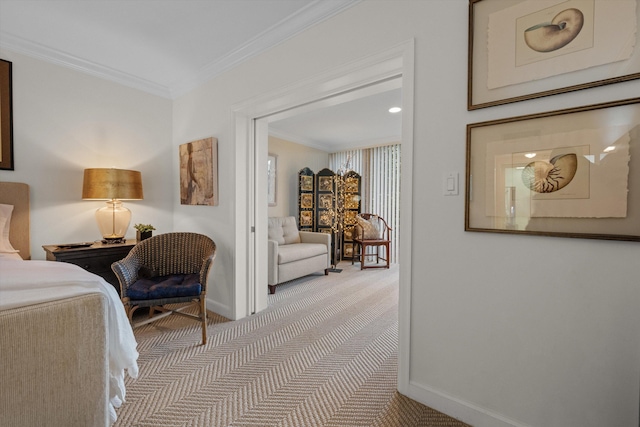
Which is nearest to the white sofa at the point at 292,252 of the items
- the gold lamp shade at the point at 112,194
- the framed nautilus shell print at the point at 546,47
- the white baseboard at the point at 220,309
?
the white baseboard at the point at 220,309

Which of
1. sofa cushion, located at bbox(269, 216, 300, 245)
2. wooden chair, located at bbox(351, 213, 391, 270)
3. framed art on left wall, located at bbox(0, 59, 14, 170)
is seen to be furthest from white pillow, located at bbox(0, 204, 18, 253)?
wooden chair, located at bbox(351, 213, 391, 270)

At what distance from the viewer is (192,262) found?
281cm

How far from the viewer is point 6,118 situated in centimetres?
251

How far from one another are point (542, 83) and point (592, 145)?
0.35m

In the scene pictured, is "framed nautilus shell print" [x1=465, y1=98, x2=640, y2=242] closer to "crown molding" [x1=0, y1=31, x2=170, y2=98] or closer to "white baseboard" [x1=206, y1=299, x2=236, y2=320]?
"white baseboard" [x1=206, y1=299, x2=236, y2=320]

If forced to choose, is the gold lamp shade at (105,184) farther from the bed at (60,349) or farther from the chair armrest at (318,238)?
the chair armrest at (318,238)

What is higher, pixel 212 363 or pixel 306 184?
pixel 306 184

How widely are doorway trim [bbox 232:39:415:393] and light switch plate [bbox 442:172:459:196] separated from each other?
19 cm

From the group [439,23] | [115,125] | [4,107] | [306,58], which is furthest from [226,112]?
[439,23]

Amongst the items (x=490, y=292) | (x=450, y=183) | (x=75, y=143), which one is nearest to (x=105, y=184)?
(x=75, y=143)

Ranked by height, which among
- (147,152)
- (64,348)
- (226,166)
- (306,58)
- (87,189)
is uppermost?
(306,58)

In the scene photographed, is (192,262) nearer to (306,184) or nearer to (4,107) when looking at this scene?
(4,107)

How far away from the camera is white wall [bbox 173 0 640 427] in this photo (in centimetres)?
119

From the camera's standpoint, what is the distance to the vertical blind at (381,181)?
19.2 ft
